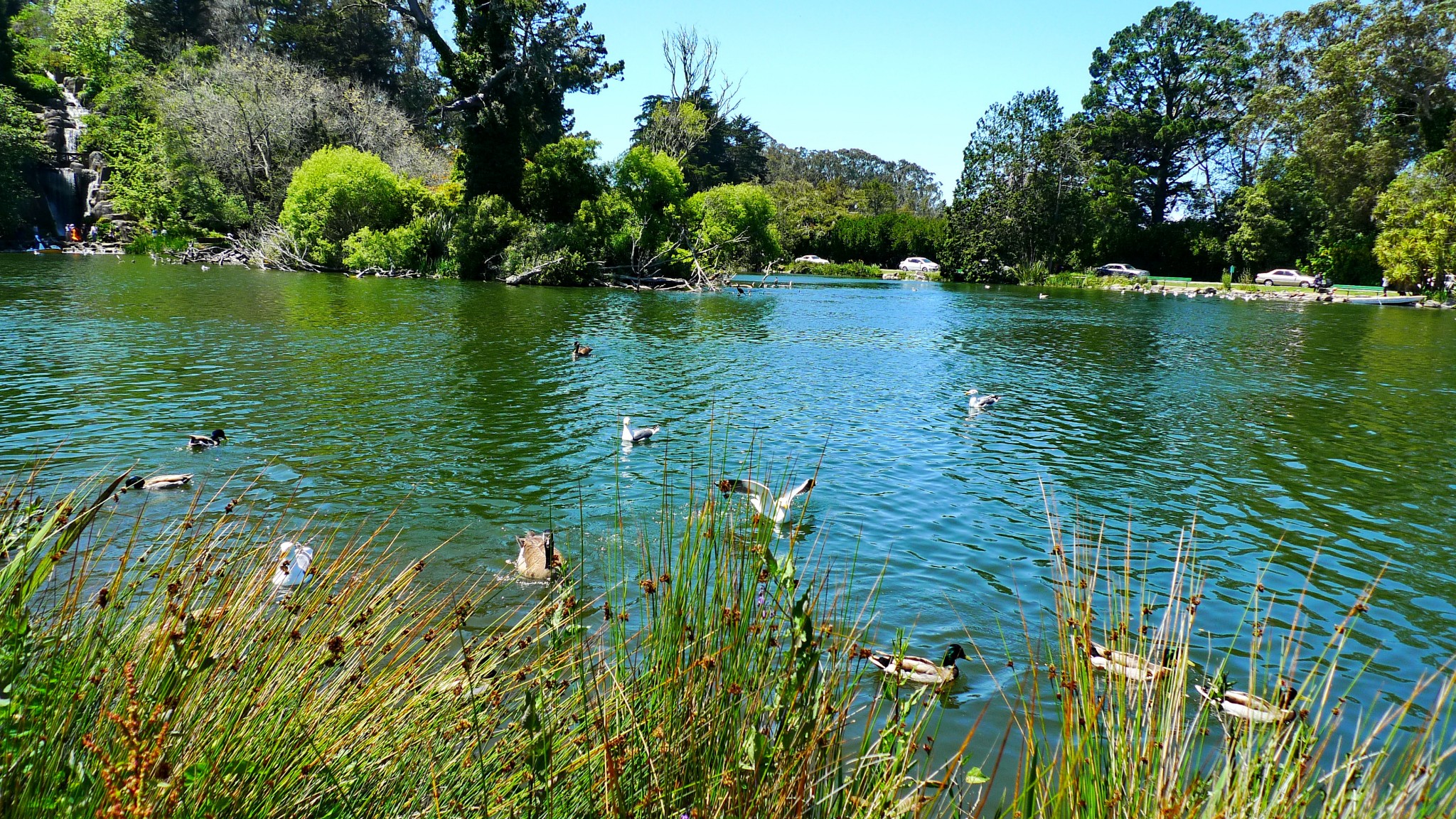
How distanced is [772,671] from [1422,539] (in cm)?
758

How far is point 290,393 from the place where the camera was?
1154cm

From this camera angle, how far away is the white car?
45969mm

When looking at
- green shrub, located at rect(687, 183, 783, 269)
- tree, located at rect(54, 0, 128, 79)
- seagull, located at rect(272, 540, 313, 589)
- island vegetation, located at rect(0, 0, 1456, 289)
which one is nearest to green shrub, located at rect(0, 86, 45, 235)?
island vegetation, located at rect(0, 0, 1456, 289)

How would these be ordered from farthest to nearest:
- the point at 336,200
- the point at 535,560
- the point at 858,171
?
1. the point at 858,171
2. the point at 336,200
3. the point at 535,560

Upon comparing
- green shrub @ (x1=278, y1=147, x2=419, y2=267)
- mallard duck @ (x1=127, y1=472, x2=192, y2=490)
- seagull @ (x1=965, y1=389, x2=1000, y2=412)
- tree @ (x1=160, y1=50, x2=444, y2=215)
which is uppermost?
tree @ (x1=160, y1=50, x2=444, y2=215)

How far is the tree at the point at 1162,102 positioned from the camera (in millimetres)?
55656

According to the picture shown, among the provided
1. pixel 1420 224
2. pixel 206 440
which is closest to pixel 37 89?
pixel 206 440

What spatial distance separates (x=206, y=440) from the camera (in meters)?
8.62

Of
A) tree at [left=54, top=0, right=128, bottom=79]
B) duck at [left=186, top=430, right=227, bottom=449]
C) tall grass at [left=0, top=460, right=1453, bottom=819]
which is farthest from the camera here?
tree at [left=54, top=0, right=128, bottom=79]

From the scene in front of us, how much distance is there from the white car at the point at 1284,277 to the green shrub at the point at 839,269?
23.2 metres

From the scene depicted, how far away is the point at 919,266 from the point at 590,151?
3072 centimetres

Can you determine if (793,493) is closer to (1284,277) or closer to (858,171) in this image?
(1284,277)

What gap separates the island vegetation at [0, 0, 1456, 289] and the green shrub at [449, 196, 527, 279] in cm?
12

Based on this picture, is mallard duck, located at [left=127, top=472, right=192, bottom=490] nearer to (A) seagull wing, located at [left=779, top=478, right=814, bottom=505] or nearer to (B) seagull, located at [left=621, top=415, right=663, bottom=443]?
(B) seagull, located at [left=621, top=415, right=663, bottom=443]
